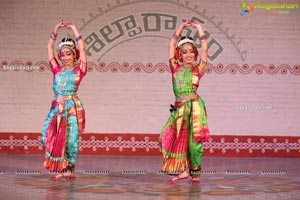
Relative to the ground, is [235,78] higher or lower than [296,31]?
lower

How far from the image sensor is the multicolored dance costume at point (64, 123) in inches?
259

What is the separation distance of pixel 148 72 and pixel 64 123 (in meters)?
3.02

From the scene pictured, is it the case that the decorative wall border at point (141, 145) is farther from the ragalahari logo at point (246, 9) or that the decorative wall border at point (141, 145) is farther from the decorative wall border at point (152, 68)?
the ragalahari logo at point (246, 9)

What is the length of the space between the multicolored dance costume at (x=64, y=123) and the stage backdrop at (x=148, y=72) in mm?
2799

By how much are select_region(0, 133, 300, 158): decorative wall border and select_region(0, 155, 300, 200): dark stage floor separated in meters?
0.27

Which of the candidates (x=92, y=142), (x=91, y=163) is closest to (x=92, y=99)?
(x=92, y=142)

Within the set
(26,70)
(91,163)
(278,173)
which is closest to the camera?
(278,173)

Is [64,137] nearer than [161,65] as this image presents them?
Yes

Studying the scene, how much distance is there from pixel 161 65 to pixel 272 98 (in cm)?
152

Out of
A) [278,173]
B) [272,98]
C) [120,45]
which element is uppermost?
[120,45]

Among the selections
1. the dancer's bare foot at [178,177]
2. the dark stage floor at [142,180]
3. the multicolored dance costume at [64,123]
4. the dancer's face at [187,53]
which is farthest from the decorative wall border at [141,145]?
the dancer's face at [187,53]

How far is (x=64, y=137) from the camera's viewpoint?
658cm

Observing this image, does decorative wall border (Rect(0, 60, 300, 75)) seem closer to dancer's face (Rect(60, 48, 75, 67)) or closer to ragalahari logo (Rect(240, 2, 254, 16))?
ragalahari logo (Rect(240, 2, 254, 16))

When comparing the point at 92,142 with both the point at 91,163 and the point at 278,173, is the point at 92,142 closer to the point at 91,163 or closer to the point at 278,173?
the point at 91,163
